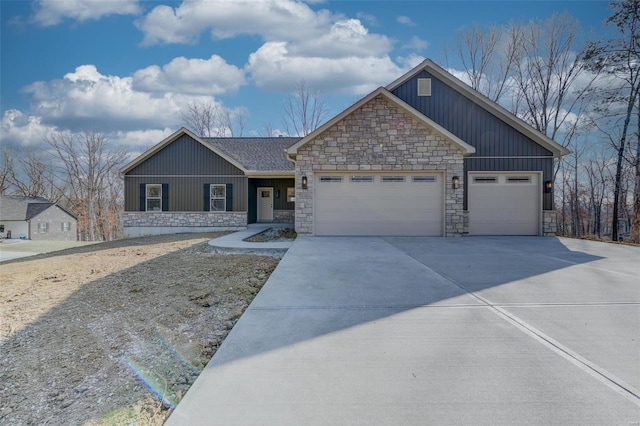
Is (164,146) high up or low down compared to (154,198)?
up

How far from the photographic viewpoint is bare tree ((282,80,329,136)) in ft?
84.4

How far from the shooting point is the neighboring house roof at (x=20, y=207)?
27.9 meters

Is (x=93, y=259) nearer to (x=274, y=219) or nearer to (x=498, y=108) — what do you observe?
(x=274, y=219)

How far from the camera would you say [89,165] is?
30375 mm

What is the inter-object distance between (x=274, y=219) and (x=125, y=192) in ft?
23.0

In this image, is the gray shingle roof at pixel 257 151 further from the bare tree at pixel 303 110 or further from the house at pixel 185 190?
the bare tree at pixel 303 110

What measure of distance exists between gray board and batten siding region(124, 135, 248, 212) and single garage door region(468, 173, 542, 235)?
9.68 m

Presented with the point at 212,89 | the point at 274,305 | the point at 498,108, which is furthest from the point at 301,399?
the point at 212,89

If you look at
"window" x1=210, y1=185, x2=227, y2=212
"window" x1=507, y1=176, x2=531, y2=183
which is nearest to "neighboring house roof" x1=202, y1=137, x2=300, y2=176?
"window" x1=210, y1=185, x2=227, y2=212

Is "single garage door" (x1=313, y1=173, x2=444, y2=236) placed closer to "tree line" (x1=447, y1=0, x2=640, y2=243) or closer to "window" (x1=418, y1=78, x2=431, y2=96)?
"window" (x1=418, y1=78, x2=431, y2=96)

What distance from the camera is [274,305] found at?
393cm

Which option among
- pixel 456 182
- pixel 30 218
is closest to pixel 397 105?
pixel 456 182

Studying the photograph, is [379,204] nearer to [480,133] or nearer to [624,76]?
[480,133]

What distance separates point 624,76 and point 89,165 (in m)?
38.1
